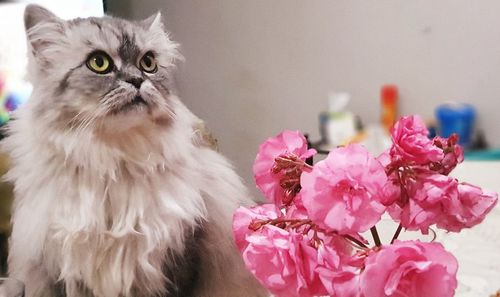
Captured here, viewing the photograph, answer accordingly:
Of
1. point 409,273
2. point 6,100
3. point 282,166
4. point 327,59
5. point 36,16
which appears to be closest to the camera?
point 409,273

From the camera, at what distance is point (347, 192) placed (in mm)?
553

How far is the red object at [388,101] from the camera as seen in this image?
4.07 feet

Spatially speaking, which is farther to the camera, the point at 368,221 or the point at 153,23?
the point at 153,23

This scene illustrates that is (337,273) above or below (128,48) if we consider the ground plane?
below

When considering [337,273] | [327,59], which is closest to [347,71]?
[327,59]

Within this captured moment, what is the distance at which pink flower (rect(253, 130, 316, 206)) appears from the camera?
64 centimetres

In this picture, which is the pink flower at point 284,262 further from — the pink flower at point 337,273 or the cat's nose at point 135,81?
the cat's nose at point 135,81

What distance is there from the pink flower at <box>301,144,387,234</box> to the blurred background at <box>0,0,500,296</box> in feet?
1.51

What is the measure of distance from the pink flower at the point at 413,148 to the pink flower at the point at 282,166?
0.11 m

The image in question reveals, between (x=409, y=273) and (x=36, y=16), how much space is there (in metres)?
0.57

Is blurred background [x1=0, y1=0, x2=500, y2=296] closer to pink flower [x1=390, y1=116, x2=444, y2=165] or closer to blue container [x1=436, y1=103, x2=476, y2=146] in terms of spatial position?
blue container [x1=436, y1=103, x2=476, y2=146]

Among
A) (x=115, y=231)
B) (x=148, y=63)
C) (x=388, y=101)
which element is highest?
(x=148, y=63)

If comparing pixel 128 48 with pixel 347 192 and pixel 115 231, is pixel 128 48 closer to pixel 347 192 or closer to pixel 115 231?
pixel 115 231

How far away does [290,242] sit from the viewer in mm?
578
